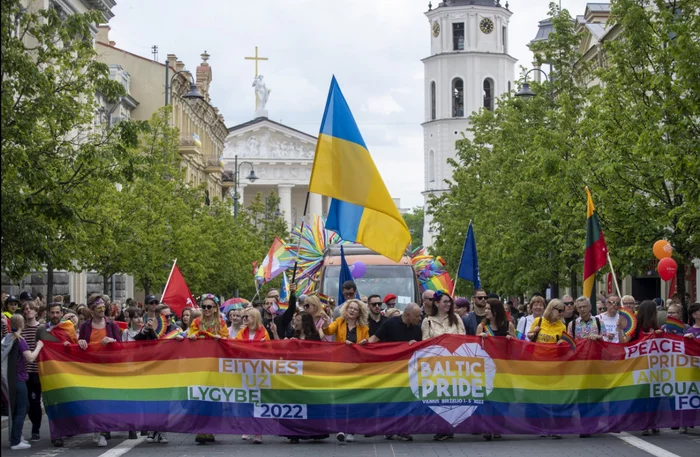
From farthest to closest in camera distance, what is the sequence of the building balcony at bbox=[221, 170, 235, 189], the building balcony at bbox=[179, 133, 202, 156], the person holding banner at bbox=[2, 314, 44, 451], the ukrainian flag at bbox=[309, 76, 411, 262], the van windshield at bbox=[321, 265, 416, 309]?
the building balcony at bbox=[221, 170, 235, 189] < the building balcony at bbox=[179, 133, 202, 156] < the van windshield at bbox=[321, 265, 416, 309] < the ukrainian flag at bbox=[309, 76, 411, 262] < the person holding banner at bbox=[2, 314, 44, 451]

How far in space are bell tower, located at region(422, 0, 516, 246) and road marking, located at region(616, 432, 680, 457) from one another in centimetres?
A: 10317

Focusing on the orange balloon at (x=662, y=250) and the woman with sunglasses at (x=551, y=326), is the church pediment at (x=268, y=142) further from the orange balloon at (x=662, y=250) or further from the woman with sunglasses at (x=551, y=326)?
the woman with sunglasses at (x=551, y=326)

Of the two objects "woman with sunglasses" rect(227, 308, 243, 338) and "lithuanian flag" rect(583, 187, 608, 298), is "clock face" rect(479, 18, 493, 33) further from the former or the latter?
"woman with sunglasses" rect(227, 308, 243, 338)

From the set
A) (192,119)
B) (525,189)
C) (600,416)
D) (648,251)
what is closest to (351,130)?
(600,416)

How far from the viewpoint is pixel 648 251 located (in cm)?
2692

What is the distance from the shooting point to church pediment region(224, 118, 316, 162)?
128625 millimetres

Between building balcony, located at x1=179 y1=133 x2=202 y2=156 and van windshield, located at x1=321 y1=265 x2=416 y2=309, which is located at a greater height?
building balcony, located at x1=179 y1=133 x2=202 y2=156

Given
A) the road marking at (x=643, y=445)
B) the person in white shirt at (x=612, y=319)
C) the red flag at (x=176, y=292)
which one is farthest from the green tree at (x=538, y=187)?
the road marking at (x=643, y=445)

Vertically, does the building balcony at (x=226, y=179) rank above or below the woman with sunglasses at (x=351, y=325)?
above

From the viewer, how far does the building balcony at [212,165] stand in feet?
267

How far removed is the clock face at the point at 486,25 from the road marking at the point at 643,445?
357 feet

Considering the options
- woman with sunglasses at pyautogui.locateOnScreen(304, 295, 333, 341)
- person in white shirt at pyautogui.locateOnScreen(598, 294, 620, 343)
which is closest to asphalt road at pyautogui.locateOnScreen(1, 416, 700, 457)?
woman with sunglasses at pyautogui.locateOnScreen(304, 295, 333, 341)

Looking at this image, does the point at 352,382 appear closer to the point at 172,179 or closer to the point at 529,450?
the point at 529,450

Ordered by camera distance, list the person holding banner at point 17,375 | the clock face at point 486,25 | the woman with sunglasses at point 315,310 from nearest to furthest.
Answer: the person holding banner at point 17,375
the woman with sunglasses at point 315,310
the clock face at point 486,25
